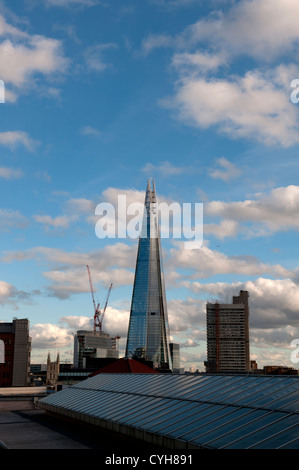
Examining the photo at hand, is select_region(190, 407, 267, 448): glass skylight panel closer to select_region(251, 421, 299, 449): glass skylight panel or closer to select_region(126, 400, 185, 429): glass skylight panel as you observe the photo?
select_region(251, 421, 299, 449): glass skylight panel

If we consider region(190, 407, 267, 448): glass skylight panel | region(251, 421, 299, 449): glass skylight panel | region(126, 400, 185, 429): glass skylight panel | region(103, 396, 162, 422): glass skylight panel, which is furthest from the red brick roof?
region(251, 421, 299, 449): glass skylight panel

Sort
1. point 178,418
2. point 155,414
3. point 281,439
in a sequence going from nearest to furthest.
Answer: point 281,439 < point 178,418 < point 155,414

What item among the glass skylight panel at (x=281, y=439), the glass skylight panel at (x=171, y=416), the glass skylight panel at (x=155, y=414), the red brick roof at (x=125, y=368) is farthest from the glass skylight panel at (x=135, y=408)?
the red brick roof at (x=125, y=368)

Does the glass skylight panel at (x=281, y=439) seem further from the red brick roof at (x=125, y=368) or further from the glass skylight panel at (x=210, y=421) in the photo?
the red brick roof at (x=125, y=368)

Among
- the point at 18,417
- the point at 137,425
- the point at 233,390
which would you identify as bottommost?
the point at 18,417

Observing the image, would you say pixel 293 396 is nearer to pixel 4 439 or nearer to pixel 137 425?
pixel 137 425

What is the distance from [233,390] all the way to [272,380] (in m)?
3.38

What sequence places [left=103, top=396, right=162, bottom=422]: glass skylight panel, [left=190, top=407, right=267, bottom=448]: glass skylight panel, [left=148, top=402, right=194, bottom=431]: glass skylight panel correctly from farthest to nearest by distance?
[left=103, top=396, right=162, bottom=422]: glass skylight panel → [left=148, top=402, right=194, bottom=431]: glass skylight panel → [left=190, top=407, right=267, bottom=448]: glass skylight panel

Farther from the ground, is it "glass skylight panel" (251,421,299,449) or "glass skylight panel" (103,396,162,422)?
"glass skylight panel" (251,421,299,449)

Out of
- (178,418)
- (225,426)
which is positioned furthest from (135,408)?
(225,426)

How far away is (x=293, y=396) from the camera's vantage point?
109 ft

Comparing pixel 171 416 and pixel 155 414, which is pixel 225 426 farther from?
pixel 155 414

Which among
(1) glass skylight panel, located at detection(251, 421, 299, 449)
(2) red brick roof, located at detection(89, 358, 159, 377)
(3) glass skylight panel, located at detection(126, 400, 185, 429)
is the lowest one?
(2) red brick roof, located at detection(89, 358, 159, 377)
